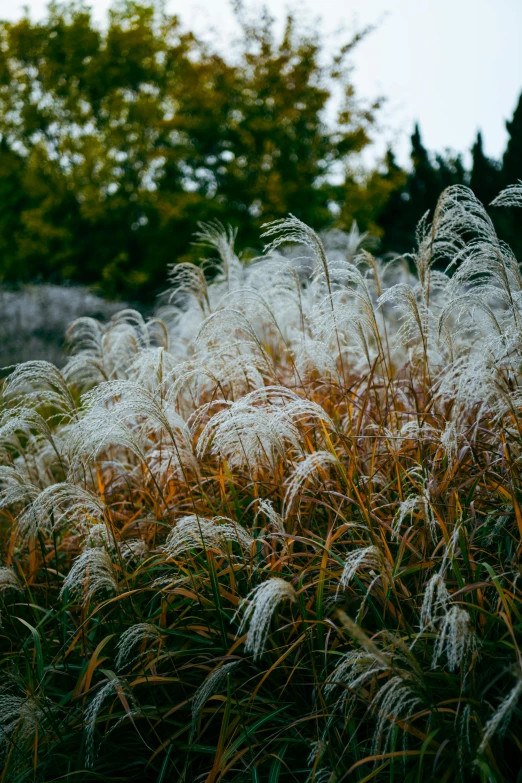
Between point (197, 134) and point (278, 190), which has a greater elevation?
point (197, 134)

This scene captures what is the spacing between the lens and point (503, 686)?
79.1 inches

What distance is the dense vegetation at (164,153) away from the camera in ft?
45.2

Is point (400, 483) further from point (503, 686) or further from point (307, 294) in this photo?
point (307, 294)

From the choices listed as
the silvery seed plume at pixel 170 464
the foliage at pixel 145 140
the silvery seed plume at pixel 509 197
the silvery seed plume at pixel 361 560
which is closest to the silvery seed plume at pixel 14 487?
the silvery seed plume at pixel 170 464

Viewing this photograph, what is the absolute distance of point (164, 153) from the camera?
14.6 metres

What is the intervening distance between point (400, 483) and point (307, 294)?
2327 mm

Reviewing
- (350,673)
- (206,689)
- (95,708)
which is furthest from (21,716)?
(350,673)

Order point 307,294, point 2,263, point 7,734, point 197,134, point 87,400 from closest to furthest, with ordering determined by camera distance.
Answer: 1. point 7,734
2. point 87,400
3. point 307,294
4. point 197,134
5. point 2,263

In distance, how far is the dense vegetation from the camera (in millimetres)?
13773

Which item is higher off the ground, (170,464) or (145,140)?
(145,140)

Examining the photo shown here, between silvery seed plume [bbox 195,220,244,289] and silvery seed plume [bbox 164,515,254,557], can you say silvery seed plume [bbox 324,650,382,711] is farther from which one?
silvery seed plume [bbox 195,220,244,289]

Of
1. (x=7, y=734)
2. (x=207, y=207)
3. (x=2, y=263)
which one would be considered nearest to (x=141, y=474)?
(x=7, y=734)

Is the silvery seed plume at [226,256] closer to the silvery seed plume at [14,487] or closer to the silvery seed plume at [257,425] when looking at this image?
the silvery seed plume at [257,425]

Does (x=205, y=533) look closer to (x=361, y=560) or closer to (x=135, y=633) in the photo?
(x=135, y=633)
